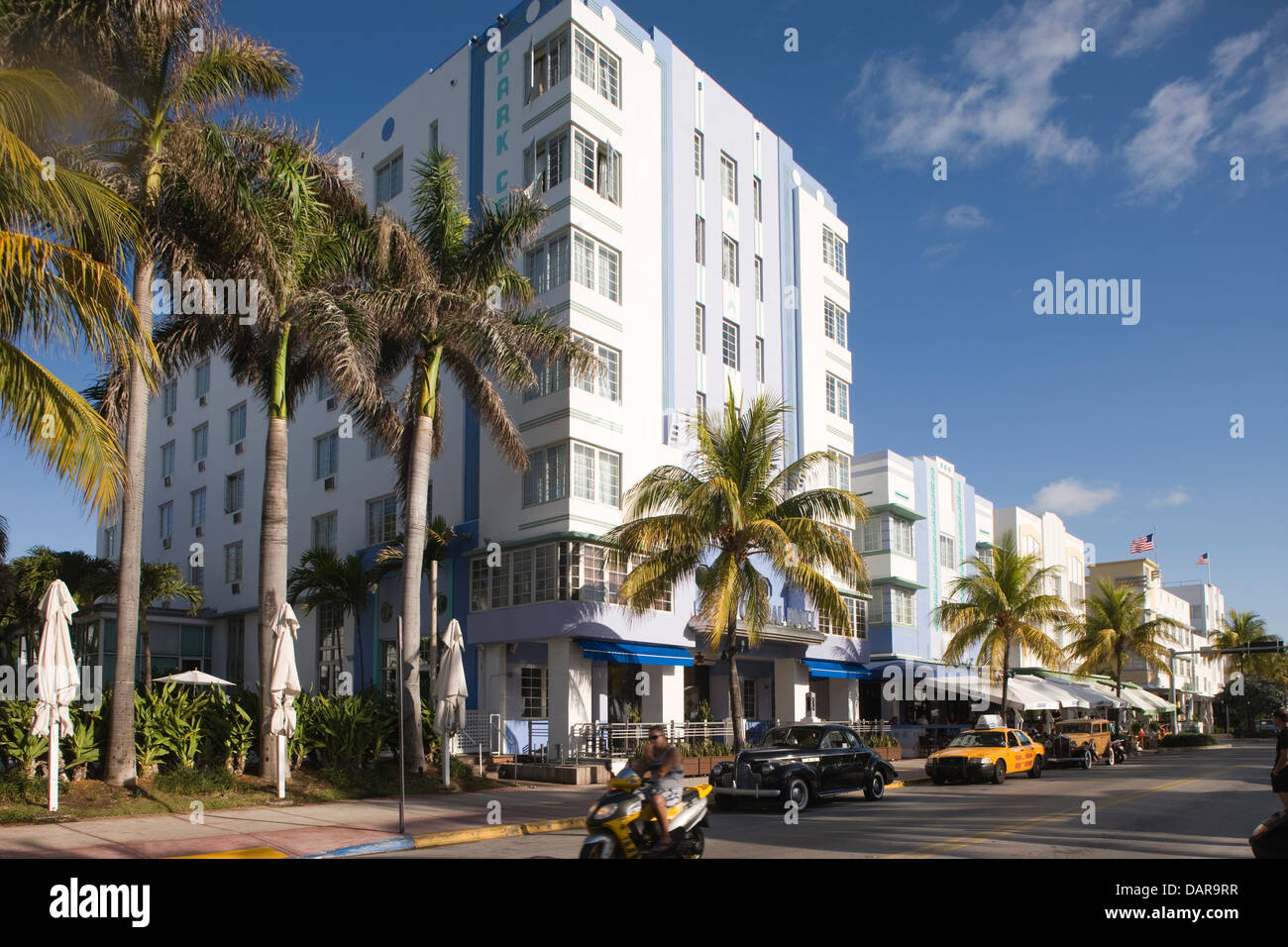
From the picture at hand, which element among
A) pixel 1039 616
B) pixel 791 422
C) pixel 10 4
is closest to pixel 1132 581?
pixel 1039 616

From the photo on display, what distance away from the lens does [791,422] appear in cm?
3922

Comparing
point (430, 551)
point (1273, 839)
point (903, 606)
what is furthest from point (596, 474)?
point (1273, 839)

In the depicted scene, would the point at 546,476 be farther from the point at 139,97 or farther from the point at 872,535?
the point at 872,535

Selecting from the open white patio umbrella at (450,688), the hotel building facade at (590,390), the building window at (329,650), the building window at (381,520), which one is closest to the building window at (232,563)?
the hotel building facade at (590,390)

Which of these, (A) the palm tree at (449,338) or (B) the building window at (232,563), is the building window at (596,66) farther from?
(B) the building window at (232,563)

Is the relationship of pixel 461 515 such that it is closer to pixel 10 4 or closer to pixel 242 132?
pixel 242 132

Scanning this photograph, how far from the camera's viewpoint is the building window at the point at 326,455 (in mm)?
38094

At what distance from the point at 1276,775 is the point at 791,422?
2821 cm

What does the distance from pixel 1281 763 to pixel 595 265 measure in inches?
913

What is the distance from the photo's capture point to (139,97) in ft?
63.4

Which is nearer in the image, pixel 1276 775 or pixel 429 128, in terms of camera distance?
pixel 1276 775

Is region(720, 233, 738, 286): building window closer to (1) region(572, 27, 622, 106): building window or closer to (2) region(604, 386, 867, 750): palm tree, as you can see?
(1) region(572, 27, 622, 106): building window

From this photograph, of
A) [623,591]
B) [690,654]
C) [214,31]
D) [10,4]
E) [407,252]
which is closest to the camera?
[10,4]

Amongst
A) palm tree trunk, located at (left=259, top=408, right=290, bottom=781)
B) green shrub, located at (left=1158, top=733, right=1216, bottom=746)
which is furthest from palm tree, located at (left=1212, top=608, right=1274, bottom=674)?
palm tree trunk, located at (left=259, top=408, right=290, bottom=781)
